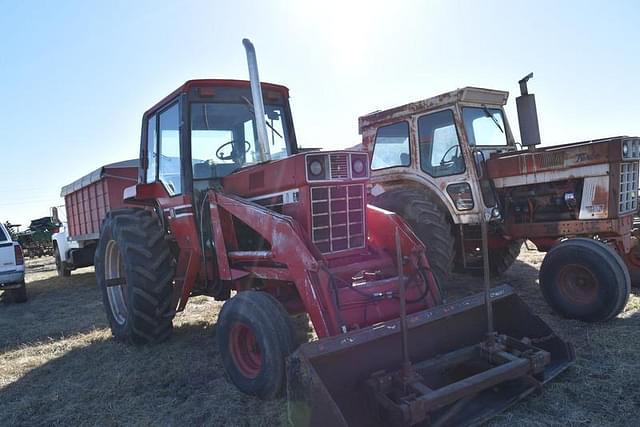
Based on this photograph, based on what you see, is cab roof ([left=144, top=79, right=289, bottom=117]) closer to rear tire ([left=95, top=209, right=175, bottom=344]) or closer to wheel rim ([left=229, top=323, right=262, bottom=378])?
rear tire ([left=95, top=209, right=175, bottom=344])

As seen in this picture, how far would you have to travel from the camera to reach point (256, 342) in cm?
353

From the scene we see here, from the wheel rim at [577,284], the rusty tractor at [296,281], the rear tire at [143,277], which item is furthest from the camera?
the wheel rim at [577,284]

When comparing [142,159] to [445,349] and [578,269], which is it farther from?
[578,269]

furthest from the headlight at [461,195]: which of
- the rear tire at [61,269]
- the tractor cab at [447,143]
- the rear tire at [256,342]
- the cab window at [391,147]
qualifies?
the rear tire at [61,269]

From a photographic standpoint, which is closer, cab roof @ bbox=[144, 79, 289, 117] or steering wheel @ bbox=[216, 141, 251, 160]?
cab roof @ bbox=[144, 79, 289, 117]

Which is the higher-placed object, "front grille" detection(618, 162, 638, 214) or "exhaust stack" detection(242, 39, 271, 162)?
"exhaust stack" detection(242, 39, 271, 162)

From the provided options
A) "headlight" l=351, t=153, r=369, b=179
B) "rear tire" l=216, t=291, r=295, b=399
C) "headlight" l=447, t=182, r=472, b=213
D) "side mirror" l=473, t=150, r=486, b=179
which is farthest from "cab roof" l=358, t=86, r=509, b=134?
"rear tire" l=216, t=291, r=295, b=399

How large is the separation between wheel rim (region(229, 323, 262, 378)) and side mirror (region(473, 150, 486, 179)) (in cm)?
383

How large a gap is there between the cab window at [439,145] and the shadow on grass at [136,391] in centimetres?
364

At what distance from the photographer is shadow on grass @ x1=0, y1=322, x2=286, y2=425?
3.42 metres

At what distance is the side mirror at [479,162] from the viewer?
20.2 ft

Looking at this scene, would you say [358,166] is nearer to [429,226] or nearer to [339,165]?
[339,165]

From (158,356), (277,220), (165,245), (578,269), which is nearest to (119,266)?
(165,245)

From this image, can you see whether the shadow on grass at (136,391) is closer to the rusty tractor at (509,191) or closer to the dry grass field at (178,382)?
the dry grass field at (178,382)
